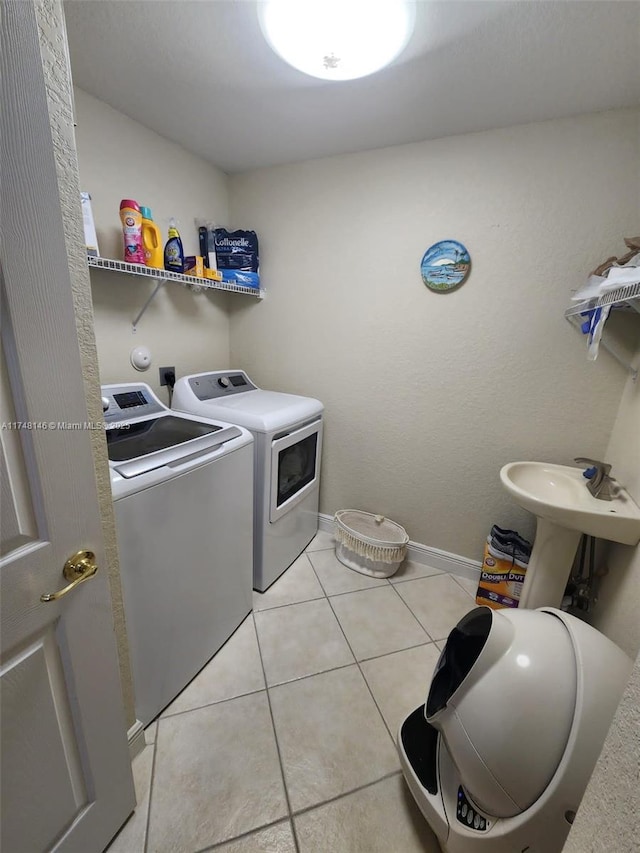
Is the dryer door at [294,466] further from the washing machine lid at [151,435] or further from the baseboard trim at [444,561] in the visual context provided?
the baseboard trim at [444,561]

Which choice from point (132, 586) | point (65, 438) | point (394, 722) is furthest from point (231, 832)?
point (65, 438)

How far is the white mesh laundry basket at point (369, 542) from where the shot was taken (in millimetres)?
1945

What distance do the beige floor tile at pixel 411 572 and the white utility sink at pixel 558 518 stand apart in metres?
0.59

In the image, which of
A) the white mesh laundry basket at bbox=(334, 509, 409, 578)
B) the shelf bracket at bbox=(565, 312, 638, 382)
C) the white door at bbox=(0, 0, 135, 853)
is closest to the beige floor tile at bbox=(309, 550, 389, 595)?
the white mesh laundry basket at bbox=(334, 509, 409, 578)

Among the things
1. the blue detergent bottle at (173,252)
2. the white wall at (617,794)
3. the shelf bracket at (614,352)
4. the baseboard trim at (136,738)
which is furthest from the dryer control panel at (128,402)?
the shelf bracket at (614,352)

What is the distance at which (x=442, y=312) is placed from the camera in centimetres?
179

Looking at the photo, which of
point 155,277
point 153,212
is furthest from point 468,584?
point 153,212

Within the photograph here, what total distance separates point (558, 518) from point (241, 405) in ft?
4.99

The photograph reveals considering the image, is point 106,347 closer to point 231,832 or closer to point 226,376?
point 226,376

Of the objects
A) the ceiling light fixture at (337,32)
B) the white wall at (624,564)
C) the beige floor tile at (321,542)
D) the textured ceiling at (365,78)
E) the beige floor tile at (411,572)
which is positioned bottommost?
the beige floor tile at (411,572)

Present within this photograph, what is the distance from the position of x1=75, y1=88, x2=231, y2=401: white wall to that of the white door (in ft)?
3.71

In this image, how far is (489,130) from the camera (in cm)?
155

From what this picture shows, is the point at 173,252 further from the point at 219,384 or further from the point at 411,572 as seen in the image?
the point at 411,572

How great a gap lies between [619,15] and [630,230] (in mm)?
736
